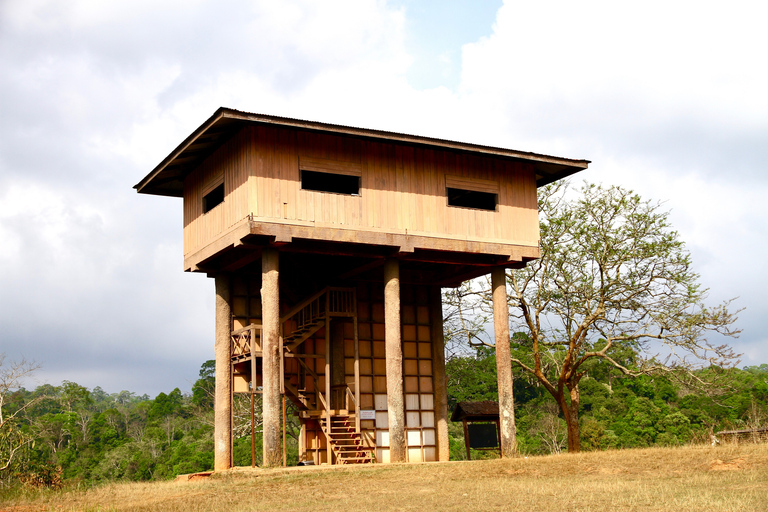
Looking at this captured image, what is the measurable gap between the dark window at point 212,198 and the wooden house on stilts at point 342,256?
0.09m

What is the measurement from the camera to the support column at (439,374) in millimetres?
30703

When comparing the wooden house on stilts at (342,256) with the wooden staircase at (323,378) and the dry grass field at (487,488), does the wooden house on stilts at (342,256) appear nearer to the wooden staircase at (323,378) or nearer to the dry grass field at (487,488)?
the wooden staircase at (323,378)

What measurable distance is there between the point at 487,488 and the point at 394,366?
7.78 m

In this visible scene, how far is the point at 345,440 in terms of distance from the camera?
91.4 feet

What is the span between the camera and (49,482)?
25.5 meters

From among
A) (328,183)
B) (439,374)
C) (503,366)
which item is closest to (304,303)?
(328,183)

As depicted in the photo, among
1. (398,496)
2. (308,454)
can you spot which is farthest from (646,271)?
(398,496)

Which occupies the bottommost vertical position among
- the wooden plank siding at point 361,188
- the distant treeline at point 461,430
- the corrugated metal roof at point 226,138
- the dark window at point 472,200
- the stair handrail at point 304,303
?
the distant treeline at point 461,430

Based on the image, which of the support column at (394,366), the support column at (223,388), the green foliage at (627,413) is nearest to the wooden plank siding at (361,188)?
the support column at (394,366)

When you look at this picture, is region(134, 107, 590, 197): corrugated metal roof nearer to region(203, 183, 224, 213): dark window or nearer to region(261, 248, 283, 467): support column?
region(203, 183, 224, 213): dark window

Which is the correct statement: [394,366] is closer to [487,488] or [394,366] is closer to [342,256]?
[342,256]

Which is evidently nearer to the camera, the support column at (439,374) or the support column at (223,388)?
the support column at (223,388)

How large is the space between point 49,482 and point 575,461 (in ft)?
51.1

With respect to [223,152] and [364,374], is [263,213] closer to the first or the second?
[223,152]
